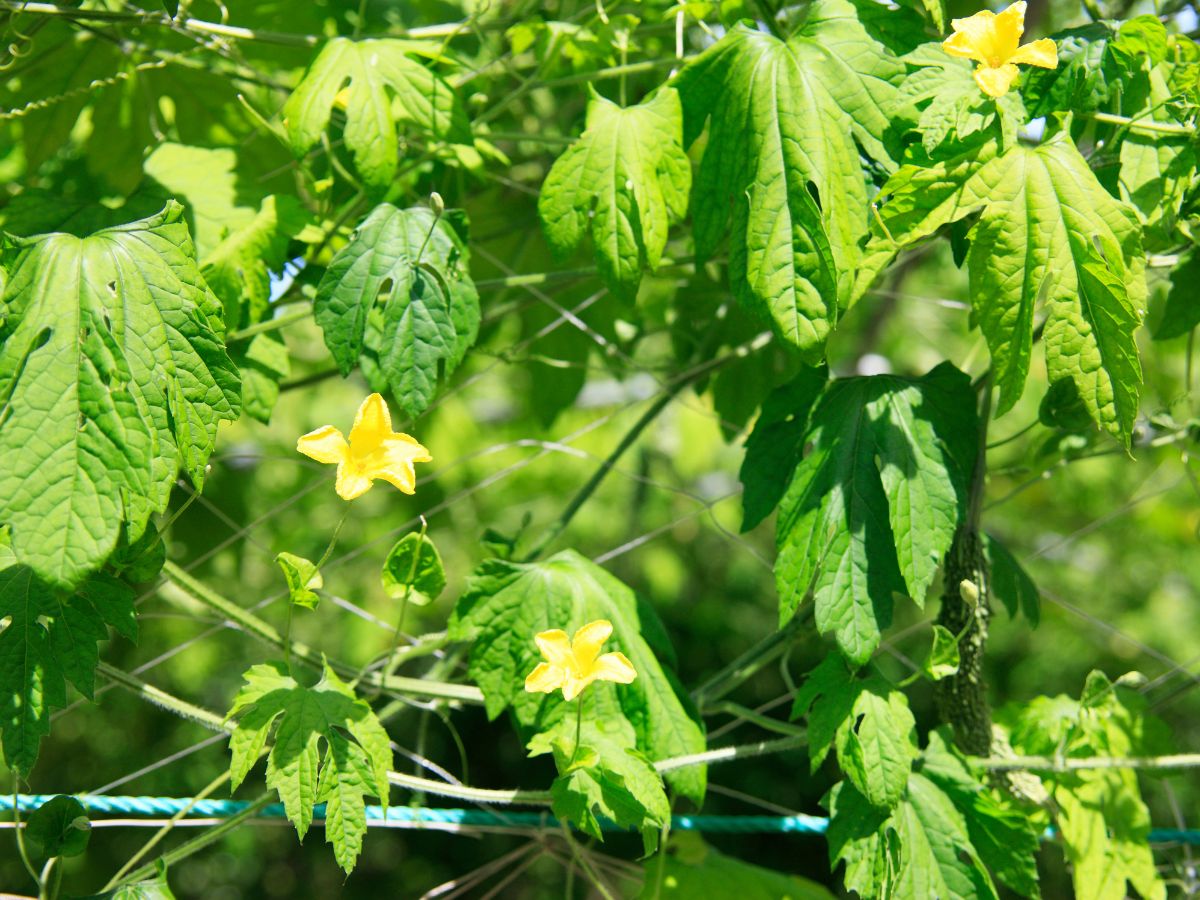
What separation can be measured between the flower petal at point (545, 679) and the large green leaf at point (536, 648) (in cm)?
19

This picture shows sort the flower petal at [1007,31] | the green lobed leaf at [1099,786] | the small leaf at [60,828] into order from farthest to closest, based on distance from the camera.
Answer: the green lobed leaf at [1099,786]
the small leaf at [60,828]
the flower petal at [1007,31]

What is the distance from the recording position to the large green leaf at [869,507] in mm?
1331

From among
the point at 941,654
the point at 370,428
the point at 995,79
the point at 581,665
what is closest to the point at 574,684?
the point at 581,665

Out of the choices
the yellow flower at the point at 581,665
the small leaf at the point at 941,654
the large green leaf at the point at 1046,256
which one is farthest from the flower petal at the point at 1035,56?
the yellow flower at the point at 581,665

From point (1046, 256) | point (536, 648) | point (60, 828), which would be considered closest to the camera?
point (1046, 256)

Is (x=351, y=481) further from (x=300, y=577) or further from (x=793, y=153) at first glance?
(x=793, y=153)

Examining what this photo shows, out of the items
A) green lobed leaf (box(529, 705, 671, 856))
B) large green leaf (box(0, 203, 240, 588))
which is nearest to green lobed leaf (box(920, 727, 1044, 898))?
green lobed leaf (box(529, 705, 671, 856))

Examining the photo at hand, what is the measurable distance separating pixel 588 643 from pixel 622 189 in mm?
559

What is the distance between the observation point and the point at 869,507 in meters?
1.39

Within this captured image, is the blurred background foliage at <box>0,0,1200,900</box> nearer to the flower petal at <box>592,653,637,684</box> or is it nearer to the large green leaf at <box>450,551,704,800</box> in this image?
the large green leaf at <box>450,551,704,800</box>

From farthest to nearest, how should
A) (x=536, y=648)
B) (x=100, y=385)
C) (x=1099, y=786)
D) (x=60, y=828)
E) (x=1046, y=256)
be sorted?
(x=1099, y=786), (x=536, y=648), (x=60, y=828), (x=1046, y=256), (x=100, y=385)

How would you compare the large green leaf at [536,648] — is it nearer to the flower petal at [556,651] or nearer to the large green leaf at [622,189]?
the flower petal at [556,651]

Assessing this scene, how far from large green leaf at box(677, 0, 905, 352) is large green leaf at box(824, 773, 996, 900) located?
63 cm

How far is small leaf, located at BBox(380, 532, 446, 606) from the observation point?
1372 mm
